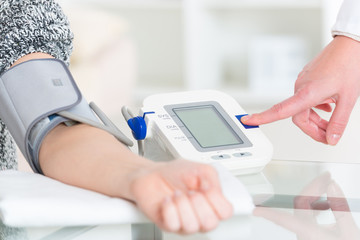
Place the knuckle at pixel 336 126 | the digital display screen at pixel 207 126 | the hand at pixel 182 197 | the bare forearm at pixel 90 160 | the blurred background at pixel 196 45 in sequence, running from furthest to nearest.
A: the blurred background at pixel 196 45 < the knuckle at pixel 336 126 < the digital display screen at pixel 207 126 < the bare forearm at pixel 90 160 < the hand at pixel 182 197

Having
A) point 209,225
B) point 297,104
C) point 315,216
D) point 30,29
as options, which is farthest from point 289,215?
point 30,29

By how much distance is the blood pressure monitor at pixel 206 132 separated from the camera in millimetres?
727

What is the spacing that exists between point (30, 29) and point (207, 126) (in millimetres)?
271

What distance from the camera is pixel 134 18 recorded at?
348 cm

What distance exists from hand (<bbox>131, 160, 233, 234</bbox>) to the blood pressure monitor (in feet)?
0.48

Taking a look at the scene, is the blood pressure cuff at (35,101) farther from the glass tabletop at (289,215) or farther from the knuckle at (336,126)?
the knuckle at (336,126)

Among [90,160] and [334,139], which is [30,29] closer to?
[90,160]

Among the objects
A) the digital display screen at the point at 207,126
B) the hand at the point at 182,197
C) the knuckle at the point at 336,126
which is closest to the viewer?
the hand at the point at 182,197

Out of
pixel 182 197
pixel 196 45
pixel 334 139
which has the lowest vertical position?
pixel 196 45

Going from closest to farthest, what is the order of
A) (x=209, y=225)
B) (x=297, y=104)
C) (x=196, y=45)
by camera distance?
(x=209, y=225) < (x=297, y=104) < (x=196, y=45)

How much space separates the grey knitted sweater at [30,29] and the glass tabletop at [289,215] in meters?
0.30

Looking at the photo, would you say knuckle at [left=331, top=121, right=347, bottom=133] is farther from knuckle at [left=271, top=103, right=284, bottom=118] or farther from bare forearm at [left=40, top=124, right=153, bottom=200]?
bare forearm at [left=40, top=124, right=153, bottom=200]

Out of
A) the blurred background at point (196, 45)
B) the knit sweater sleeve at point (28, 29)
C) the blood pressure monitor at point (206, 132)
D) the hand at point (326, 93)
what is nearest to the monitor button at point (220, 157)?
the blood pressure monitor at point (206, 132)

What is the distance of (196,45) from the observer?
123 inches
